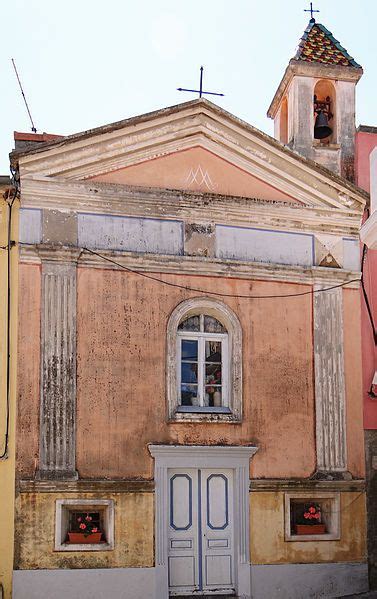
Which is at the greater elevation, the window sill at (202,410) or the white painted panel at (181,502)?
the window sill at (202,410)

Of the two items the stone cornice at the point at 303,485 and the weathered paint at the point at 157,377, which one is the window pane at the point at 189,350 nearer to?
the weathered paint at the point at 157,377

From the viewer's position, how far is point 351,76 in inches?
716

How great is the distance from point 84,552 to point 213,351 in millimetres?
3875

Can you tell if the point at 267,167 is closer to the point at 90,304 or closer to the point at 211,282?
the point at 211,282

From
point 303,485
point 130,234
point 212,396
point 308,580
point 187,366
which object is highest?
point 130,234

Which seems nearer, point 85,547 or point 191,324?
point 85,547

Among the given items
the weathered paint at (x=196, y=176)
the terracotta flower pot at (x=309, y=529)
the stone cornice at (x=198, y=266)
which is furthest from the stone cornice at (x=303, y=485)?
the weathered paint at (x=196, y=176)

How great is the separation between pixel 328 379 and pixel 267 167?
3799 mm

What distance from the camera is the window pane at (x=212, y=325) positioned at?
1619cm

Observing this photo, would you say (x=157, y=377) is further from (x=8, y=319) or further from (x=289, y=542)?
(x=289, y=542)

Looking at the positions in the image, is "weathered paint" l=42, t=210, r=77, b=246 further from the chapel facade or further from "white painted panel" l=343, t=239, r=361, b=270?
"white painted panel" l=343, t=239, r=361, b=270

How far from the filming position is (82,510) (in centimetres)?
1501

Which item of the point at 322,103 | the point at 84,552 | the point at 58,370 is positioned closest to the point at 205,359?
the point at 58,370

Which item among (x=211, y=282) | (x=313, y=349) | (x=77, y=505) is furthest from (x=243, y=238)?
(x=77, y=505)
